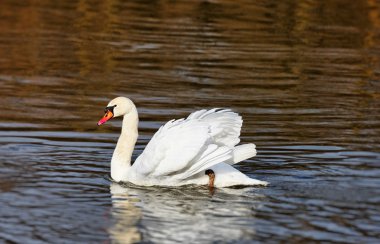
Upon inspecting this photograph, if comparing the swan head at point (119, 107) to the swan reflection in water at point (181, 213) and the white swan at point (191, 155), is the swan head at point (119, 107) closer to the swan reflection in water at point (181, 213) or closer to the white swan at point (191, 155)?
the white swan at point (191, 155)

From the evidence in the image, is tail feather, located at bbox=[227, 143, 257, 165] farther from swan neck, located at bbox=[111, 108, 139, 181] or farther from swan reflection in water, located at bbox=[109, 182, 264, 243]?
swan neck, located at bbox=[111, 108, 139, 181]

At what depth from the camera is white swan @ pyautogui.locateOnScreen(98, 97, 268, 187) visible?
11641 mm

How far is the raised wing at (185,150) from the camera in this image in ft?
38.1

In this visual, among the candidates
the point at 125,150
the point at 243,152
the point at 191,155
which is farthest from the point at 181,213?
the point at 125,150

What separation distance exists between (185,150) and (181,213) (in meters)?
1.02

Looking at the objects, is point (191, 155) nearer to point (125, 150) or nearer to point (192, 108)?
point (125, 150)

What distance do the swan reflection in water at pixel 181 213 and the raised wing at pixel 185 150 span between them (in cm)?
25

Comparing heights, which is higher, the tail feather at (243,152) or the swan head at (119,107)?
the swan head at (119,107)

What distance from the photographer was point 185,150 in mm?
11617

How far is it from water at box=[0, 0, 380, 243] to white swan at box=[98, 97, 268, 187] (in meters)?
0.18

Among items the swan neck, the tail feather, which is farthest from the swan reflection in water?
the tail feather

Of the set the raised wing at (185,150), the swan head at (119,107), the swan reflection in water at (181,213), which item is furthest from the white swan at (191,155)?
the swan head at (119,107)

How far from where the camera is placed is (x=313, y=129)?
15.1 m

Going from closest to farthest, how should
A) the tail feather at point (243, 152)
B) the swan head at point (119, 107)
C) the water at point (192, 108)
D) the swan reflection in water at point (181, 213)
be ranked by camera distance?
the swan reflection in water at point (181, 213)
the water at point (192, 108)
the tail feather at point (243, 152)
the swan head at point (119, 107)
